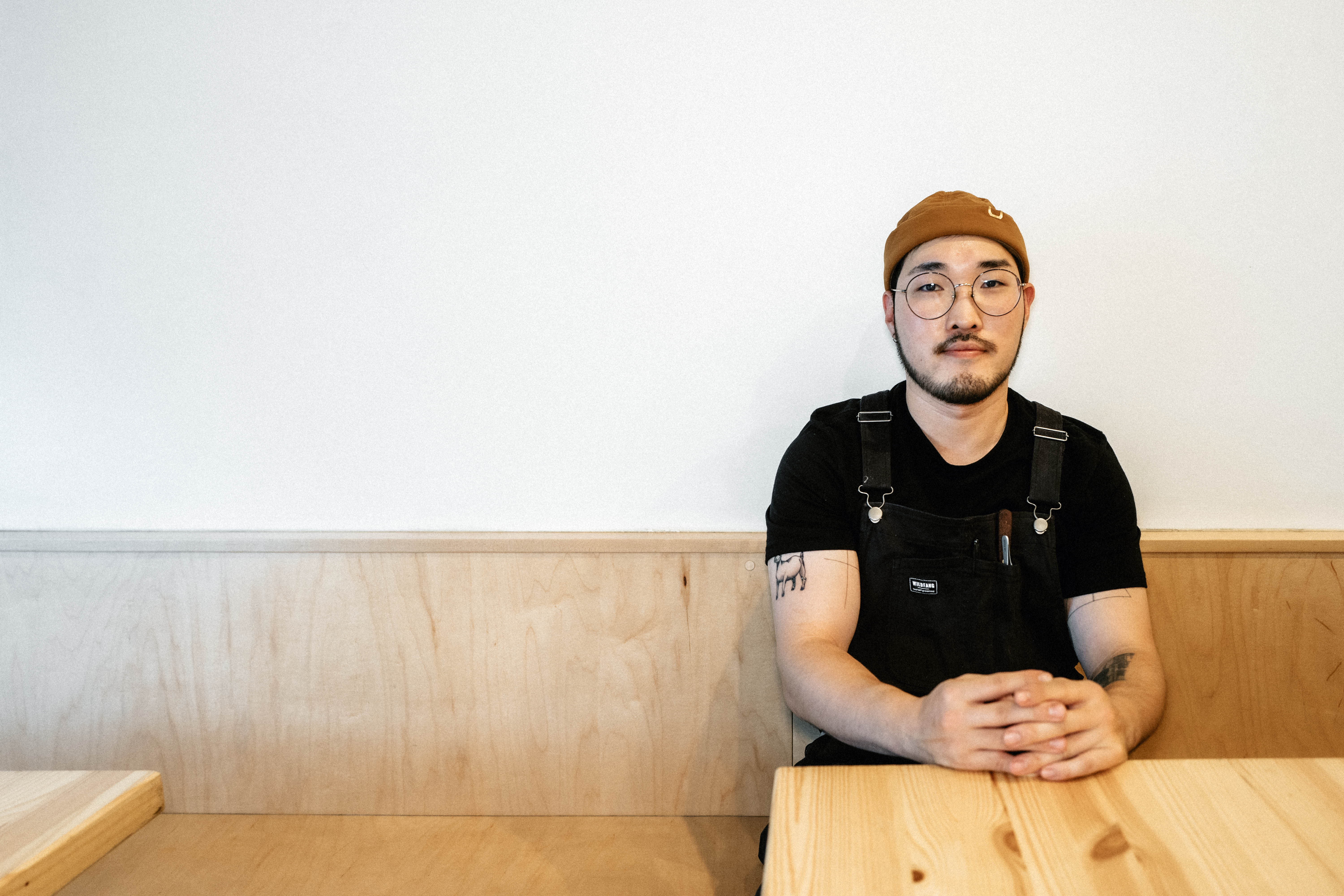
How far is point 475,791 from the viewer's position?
1.72 m

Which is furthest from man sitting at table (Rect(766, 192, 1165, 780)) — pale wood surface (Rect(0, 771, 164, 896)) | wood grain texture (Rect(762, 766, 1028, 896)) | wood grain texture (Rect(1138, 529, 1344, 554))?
pale wood surface (Rect(0, 771, 164, 896))

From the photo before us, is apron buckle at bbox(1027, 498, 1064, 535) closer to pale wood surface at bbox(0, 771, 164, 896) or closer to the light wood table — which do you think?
the light wood table

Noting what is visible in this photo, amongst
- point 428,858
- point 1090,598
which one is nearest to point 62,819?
point 428,858

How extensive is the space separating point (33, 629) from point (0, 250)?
80 cm

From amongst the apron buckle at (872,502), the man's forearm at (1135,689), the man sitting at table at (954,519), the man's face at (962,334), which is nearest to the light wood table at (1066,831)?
the man's forearm at (1135,689)

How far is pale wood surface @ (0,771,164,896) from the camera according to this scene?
82 cm

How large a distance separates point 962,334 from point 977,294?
8cm

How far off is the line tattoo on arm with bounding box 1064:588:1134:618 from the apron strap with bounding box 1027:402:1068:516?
15 centimetres

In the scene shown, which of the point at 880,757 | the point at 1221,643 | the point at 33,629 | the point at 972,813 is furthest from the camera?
the point at 33,629

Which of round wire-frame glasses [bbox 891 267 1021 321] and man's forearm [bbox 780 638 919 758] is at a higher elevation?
round wire-frame glasses [bbox 891 267 1021 321]

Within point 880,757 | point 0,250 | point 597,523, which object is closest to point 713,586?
point 597,523

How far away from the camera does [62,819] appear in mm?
900

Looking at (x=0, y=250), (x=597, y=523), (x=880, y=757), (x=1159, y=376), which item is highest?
(x=0, y=250)

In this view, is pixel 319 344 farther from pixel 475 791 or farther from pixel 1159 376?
pixel 1159 376
